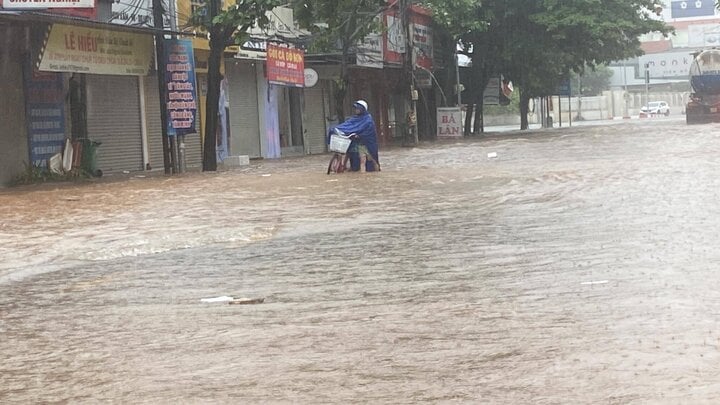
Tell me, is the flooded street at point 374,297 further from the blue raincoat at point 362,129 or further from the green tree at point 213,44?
the green tree at point 213,44

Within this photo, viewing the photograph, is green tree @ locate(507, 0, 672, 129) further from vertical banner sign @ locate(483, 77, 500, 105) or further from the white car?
the white car

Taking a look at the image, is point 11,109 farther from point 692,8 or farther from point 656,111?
point 692,8

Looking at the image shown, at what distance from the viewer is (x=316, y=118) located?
35.4m

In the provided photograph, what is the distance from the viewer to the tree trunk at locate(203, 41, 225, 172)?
72.1ft

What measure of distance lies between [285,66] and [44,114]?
9943mm

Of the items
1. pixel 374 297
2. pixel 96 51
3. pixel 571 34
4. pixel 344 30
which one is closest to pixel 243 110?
pixel 344 30

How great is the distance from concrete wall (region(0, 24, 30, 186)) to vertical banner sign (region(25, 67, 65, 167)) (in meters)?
0.18

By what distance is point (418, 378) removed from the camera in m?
4.77

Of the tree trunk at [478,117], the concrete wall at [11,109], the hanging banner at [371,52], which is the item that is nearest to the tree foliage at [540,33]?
the tree trunk at [478,117]

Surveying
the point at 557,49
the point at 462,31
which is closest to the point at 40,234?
the point at 462,31

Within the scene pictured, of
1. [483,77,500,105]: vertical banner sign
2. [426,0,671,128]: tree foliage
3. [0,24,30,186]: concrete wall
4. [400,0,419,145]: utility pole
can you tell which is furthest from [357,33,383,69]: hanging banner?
[0,24,30,186]: concrete wall

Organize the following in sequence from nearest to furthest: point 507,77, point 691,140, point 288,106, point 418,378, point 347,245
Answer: point 418,378, point 347,245, point 691,140, point 288,106, point 507,77

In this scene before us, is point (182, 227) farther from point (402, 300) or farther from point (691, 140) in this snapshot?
point (691, 140)

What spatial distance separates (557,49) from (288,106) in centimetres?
1307
